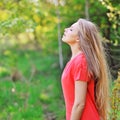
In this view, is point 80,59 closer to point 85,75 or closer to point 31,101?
point 85,75

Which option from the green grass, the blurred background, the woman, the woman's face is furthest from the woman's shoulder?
the green grass

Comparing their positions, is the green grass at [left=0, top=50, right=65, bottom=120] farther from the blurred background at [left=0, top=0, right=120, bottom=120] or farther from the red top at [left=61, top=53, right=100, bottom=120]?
the red top at [left=61, top=53, right=100, bottom=120]

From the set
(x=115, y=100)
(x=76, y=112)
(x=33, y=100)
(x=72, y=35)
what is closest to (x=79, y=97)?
(x=76, y=112)

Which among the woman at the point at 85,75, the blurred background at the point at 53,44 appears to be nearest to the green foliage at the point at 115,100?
the blurred background at the point at 53,44

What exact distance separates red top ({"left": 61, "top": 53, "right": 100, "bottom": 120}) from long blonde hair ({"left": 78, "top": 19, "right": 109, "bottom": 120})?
60 millimetres

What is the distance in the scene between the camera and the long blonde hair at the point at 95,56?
164 inches

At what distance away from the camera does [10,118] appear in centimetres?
779

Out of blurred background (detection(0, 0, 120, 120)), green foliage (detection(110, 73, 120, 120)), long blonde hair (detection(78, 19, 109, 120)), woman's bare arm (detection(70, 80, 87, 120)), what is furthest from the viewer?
blurred background (detection(0, 0, 120, 120))

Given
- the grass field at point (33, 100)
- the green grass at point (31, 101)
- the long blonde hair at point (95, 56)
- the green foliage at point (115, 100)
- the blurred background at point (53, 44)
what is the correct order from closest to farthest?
1. the long blonde hair at point (95, 56)
2. the green foliage at point (115, 100)
3. the blurred background at point (53, 44)
4. the grass field at point (33, 100)
5. the green grass at point (31, 101)

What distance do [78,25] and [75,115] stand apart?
→ 2.69 ft

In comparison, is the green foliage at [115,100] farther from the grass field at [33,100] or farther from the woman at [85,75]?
the woman at [85,75]

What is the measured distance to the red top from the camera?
13.4ft

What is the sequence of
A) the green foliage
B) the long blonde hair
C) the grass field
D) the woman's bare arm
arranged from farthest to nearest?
the grass field
the green foliage
the long blonde hair
the woman's bare arm

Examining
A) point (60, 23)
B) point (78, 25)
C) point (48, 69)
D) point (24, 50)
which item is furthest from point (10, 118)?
point (24, 50)
